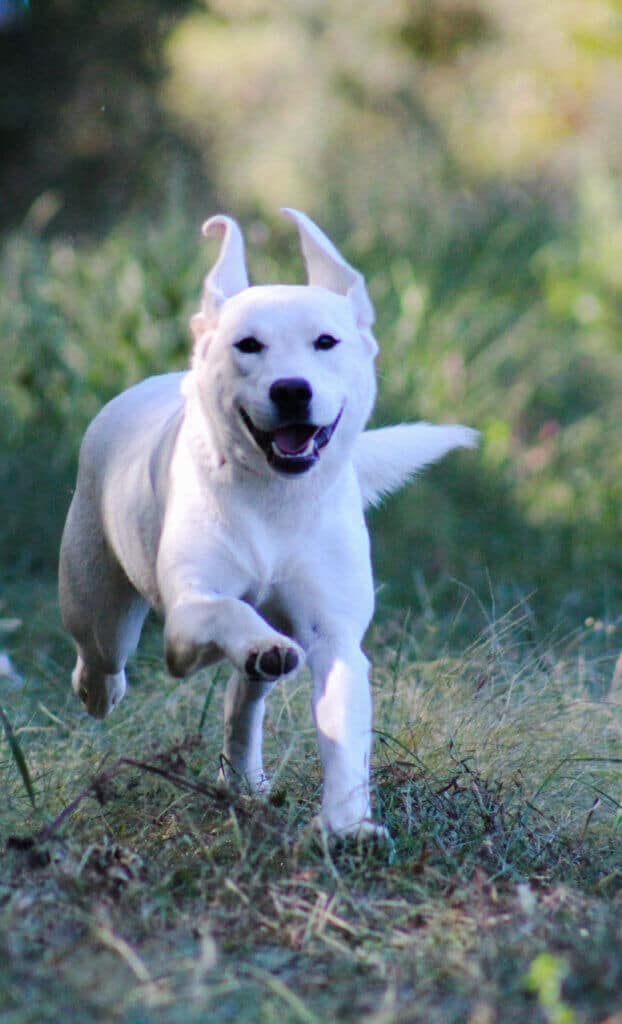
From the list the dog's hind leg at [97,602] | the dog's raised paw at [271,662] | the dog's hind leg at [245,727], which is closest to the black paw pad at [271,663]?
the dog's raised paw at [271,662]

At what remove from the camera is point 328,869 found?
133 inches

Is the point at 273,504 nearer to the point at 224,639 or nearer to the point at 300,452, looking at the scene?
the point at 300,452

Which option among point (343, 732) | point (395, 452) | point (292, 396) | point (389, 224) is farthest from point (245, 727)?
point (389, 224)

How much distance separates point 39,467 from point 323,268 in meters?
3.77

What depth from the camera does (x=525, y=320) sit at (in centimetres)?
989

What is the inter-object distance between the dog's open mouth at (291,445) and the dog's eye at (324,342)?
0.63 feet

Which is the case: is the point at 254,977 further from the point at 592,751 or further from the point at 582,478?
the point at 582,478

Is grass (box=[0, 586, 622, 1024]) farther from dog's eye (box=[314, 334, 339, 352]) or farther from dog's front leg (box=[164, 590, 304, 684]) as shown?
dog's eye (box=[314, 334, 339, 352])

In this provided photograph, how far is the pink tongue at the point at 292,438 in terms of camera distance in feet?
11.7

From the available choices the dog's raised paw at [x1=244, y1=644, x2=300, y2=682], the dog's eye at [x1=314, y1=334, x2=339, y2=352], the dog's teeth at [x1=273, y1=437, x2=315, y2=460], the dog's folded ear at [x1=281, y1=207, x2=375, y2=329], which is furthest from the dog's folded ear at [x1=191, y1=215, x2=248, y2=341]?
the dog's raised paw at [x1=244, y1=644, x2=300, y2=682]

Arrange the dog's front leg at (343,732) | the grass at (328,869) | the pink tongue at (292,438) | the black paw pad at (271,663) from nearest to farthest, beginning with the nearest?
the grass at (328,869), the black paw pad at (271,663), the dog's front leg at (343,732), the pink tongue at (292,438)

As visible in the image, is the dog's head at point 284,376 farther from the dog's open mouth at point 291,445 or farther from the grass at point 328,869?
the grass at point 328,869

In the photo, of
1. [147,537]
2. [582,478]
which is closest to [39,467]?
[582,478]

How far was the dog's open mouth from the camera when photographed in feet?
11.7
